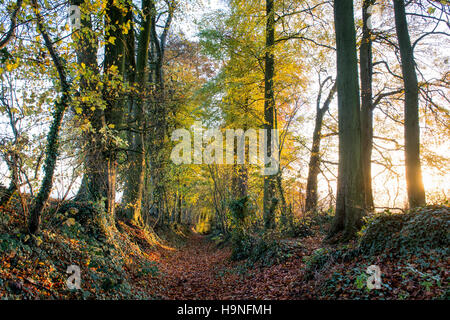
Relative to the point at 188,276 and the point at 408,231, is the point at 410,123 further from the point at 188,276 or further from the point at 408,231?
the point at 188,276

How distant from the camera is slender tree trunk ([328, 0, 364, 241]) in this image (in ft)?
21.2

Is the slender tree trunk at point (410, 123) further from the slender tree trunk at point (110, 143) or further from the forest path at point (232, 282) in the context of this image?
the slender tree trunk at point (110, 143)

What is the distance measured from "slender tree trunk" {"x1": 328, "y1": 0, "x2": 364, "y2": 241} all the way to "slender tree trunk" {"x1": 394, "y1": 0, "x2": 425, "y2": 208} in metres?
1.71

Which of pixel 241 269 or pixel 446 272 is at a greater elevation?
pixel 446 272

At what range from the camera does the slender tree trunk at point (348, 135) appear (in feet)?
21.2

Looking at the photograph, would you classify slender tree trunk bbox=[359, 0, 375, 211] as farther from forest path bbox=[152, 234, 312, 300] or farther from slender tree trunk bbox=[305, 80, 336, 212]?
forest path bbox=[152, 234, 312, 300]

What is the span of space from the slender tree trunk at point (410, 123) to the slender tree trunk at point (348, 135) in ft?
5.62

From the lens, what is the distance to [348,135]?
671 cm

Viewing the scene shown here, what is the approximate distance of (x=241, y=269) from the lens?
7.97 m

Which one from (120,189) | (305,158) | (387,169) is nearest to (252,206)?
(305,158)

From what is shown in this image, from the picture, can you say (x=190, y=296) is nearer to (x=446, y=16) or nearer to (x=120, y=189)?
(x=120, y=189)

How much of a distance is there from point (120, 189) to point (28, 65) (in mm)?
9649

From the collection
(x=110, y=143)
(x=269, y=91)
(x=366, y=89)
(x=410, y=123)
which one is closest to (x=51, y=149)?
(x=110, y=143)

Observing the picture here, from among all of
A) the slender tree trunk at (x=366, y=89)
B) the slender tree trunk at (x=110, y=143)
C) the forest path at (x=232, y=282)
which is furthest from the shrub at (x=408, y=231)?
the slender tree trunk at (x=110, y=143)
